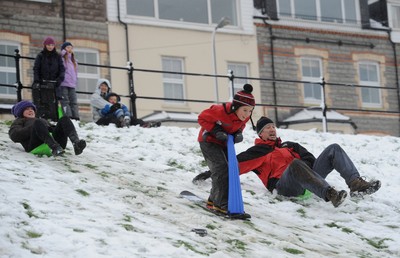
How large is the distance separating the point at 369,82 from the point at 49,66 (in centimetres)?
1840

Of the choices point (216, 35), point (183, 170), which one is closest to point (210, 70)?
point (216, 35)

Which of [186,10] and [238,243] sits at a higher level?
[186,10]

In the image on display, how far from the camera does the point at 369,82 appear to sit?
29625mm

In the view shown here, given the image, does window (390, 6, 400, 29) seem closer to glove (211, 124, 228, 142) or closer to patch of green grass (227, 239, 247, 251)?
glove (211, 124, 228, 142)

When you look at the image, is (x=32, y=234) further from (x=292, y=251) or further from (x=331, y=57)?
(x=331, y=57)

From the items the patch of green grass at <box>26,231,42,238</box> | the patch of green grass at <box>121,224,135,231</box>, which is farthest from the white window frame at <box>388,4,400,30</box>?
the patch of green grass at <box>26,231,42,238</box>

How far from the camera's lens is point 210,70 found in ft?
87.1

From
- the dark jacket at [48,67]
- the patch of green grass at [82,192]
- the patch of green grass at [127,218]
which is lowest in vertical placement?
the patch of green grass at [127,218]

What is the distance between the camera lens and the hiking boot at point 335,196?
889 centimetres

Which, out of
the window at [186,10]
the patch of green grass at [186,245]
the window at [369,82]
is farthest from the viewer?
the window at [369,82]

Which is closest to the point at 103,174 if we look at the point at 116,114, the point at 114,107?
the point at 116,114

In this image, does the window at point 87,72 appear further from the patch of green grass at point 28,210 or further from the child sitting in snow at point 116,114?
the patch of green grass at point 28,210

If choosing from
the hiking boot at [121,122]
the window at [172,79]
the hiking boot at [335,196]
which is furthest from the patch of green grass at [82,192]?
the window at [172,79]

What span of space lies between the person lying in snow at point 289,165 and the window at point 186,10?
1613 centimetres
